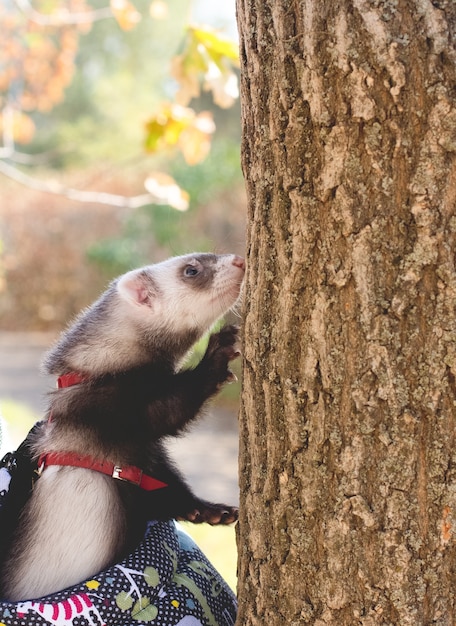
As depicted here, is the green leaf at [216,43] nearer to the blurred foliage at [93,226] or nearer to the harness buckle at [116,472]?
the harness buckle at [116,472]

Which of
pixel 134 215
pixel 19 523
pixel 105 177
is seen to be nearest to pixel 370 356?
pixel 19 523

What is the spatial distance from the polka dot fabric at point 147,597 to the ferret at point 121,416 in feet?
0.44

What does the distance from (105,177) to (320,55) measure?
13612 mm

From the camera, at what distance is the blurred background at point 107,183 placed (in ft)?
14.9

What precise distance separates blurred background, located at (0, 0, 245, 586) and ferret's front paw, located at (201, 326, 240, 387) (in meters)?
0.19

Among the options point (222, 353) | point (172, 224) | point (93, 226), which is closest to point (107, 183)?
point (93, 226)

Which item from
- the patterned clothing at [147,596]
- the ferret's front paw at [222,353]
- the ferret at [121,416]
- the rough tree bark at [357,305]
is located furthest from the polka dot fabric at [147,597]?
the ferret's front paw at [222,353]

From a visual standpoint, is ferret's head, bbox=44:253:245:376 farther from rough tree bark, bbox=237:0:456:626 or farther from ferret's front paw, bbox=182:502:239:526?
rough tree bark, bbox=237:0:456:626

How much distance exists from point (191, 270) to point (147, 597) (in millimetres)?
1191

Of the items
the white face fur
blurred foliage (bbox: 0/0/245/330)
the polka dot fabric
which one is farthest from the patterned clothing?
blurred foliage (bbox: 0/0/245/330)

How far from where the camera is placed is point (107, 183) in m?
14.2

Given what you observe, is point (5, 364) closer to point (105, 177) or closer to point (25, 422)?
point (25, 422)

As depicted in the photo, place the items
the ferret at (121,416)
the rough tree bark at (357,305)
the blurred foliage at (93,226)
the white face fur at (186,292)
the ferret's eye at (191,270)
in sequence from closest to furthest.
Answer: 1. the rough tree bark at (357,305)
2. the ferret at (121,416)
3. the white face fur at (186,292)
4. the ferret's eye at (191,270)
5. the blurred foliage at (93,226)

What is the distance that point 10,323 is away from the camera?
13.3 metres
